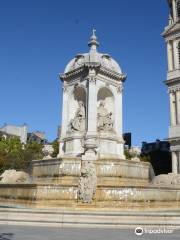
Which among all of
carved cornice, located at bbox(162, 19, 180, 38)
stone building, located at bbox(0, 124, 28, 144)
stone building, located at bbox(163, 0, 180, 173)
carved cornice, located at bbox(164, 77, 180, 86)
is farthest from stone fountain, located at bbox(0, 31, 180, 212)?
stone building, located at bbox(0, 124, 28, 144)

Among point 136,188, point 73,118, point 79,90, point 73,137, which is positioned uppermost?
point 79,90

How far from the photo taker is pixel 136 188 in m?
14.0

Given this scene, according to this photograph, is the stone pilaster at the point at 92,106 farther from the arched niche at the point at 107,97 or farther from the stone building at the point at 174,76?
the stone building at the point at 174,76

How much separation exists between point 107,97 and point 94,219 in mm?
12620

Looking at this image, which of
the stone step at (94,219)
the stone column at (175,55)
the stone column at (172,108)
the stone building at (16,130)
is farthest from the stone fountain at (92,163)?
the stone building at (16,130)

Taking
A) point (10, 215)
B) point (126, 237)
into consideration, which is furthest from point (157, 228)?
point (10, 215)

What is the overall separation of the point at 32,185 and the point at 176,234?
6.70 metres

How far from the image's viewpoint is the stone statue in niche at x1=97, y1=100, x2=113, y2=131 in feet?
69.6

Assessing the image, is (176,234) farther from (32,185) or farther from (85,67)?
(85,67)

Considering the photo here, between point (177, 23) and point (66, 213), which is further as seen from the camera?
point (177, 23)

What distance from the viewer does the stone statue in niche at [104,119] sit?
21219 millimetres

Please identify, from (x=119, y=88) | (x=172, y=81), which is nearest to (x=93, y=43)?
(x=119, y=88)

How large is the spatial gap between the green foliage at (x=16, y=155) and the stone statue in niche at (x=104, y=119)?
74.4 feet

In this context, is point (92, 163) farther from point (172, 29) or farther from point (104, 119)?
point (172, 29)
